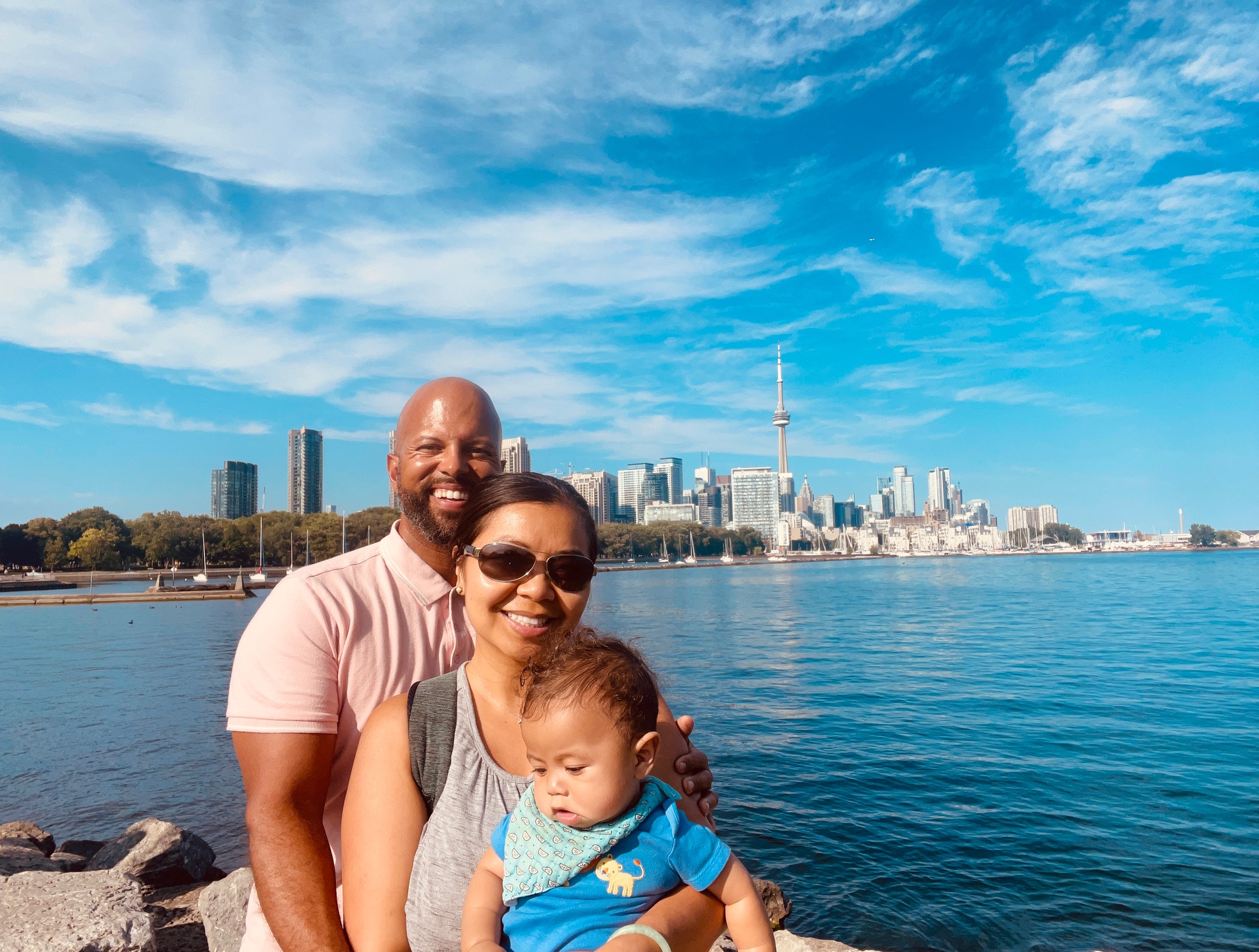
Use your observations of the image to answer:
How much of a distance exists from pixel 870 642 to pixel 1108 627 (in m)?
15.3

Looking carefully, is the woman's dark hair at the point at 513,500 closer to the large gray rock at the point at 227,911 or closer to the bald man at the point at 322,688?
the bald man at the point at 322,688

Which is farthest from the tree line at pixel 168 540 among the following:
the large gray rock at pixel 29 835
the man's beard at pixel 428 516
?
the man's beard at pixel 428 516

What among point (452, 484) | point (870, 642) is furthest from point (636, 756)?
point (870, 642)

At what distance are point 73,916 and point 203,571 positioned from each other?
304 feet

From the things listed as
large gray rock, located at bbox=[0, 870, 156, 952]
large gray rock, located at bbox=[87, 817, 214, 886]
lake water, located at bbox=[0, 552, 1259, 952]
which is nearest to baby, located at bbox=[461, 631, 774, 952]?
large gray rock, located at bbox=[0, 870, 156, 952]

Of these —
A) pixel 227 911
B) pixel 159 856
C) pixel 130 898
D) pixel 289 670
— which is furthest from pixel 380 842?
pixel 159 856

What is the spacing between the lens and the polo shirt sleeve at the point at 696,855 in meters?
1.97

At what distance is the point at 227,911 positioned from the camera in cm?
560

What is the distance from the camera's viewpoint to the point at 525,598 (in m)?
2.16

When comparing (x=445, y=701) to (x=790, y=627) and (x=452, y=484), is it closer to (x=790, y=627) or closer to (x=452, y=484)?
(x=452, y=484)

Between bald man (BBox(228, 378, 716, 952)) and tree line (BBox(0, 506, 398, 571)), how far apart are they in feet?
293

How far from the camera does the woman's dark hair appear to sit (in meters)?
2.25

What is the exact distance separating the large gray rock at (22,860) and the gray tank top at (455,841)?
7701 mm

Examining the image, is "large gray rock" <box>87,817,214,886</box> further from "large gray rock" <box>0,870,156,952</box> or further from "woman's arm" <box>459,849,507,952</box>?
"woman's arm" <box>459,849,507,952</box>
